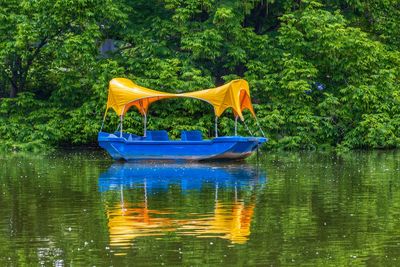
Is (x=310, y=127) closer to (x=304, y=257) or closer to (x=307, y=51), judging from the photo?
(x=307, y=51)

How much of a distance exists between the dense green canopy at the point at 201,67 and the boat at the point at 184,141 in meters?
4.71

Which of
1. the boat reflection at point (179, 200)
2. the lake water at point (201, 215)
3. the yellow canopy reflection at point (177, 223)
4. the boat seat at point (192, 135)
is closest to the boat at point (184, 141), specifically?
the boat seat at point (192, 135)

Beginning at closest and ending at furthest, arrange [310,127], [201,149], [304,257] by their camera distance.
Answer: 1. [304,257]
2. [201,149]
3. [310,127]

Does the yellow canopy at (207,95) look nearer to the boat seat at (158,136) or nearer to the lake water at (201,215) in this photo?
the boat seat at (158,136)

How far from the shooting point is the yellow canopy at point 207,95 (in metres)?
40.2

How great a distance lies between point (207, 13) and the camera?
50.4 meters

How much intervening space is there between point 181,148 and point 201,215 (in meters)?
17.2

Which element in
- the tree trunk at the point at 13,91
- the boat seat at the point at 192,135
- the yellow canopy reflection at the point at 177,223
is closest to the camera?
the yellow canopy reflection at the point at 177,223

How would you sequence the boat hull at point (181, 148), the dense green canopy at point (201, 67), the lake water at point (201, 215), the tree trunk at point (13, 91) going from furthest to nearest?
the tree trunk at point (13, 91)
the dense green canopy at point (201, 67)
the boat hull at point (181, 148)
the lake water at point (201, 215)

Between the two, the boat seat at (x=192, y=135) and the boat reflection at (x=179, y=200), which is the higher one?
the boat seat at (x=192, y=135)

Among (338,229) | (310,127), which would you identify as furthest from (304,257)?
(310,127)

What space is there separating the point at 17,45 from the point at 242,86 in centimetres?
1095

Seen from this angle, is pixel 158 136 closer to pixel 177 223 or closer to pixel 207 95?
pixel 207 95

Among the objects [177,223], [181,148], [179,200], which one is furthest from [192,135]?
[177,223]
